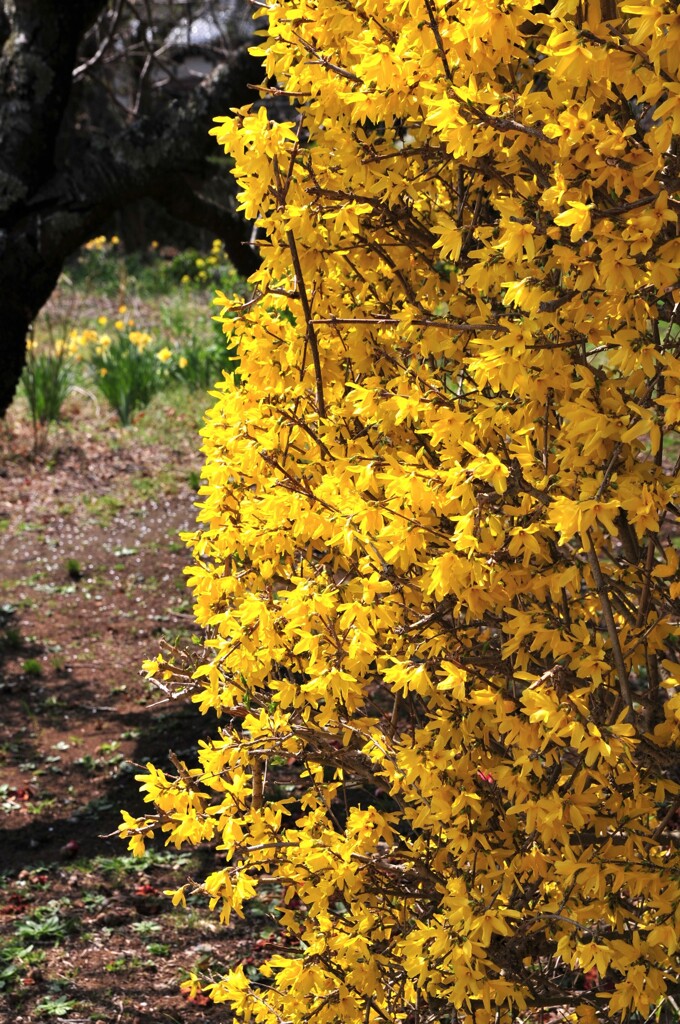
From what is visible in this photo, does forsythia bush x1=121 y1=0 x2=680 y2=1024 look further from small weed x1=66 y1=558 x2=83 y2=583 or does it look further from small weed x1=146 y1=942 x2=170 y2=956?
small weed x1=66 y1=558 x2=83 y2=583

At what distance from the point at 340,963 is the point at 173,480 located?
17.6 ft

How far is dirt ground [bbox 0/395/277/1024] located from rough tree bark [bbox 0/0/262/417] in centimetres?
127

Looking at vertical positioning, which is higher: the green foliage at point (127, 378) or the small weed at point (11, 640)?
the green foliage at point (127, 378)

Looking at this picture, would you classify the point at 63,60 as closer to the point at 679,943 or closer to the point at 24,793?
the point at 24,793

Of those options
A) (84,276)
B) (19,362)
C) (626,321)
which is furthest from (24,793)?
(84,276)

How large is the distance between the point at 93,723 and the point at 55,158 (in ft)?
8.15

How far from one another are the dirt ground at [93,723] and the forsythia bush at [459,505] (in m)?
0.54

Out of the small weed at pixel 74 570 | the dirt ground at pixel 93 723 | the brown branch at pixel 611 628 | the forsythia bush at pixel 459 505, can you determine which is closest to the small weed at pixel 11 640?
the dirt ground at pixel 93 723

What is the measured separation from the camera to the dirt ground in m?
3.19

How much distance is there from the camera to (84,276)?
15.5 metres

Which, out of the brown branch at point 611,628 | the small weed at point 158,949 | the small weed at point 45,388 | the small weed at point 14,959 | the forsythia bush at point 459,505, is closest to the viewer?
the forsythia bush at point 459,505

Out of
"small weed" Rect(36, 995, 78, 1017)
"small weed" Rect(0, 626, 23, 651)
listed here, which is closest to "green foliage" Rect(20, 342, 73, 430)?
"small weed" Rect(0, 626, 23, 651)

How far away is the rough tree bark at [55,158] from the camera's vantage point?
4789 mm

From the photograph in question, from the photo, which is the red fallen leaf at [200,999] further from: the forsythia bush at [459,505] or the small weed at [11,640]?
→ the small weed at [11,640]
